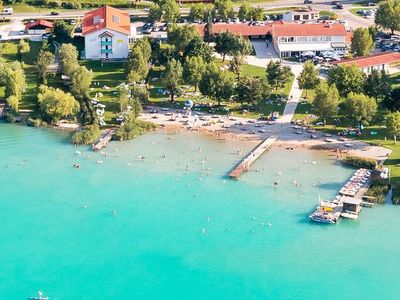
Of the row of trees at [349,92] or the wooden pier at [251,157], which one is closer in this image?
the wooden pier at [251,157]

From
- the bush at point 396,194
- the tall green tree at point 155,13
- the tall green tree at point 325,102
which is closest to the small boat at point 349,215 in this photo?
the bush at point 396,194

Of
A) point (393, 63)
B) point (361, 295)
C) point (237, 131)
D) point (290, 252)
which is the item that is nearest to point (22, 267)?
point (290, 252)

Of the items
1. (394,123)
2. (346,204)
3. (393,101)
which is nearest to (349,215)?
(346,204)

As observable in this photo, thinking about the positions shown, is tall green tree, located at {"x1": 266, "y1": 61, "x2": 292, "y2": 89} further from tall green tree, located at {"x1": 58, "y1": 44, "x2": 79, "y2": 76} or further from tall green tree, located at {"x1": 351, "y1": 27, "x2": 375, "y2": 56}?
tall green tree, located at {"x1": 58, "y1": 44, "x2": 79, "y2": 76}

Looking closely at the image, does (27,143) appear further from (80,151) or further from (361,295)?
(361,295)

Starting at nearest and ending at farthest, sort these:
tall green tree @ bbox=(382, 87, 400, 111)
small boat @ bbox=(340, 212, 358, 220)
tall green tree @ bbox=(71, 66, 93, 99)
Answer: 1. small boat @ bbox=(340, 212, 358, 220)
2. tall green tree @ bbox=(382, 87, 400, 111)
3. tall green tree @ bbox=(71, 66, 93, 99)

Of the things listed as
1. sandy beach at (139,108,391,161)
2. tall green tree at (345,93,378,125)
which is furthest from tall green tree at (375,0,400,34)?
sandy beach at (139,108,391,161)

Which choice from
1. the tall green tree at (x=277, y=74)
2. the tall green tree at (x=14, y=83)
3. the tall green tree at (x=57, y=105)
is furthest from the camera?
the tall green tree at (x=277, y=74)

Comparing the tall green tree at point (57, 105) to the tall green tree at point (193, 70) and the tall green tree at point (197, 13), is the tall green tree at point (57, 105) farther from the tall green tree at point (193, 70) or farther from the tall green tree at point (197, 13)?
the tall green tree at point (197, 13)
